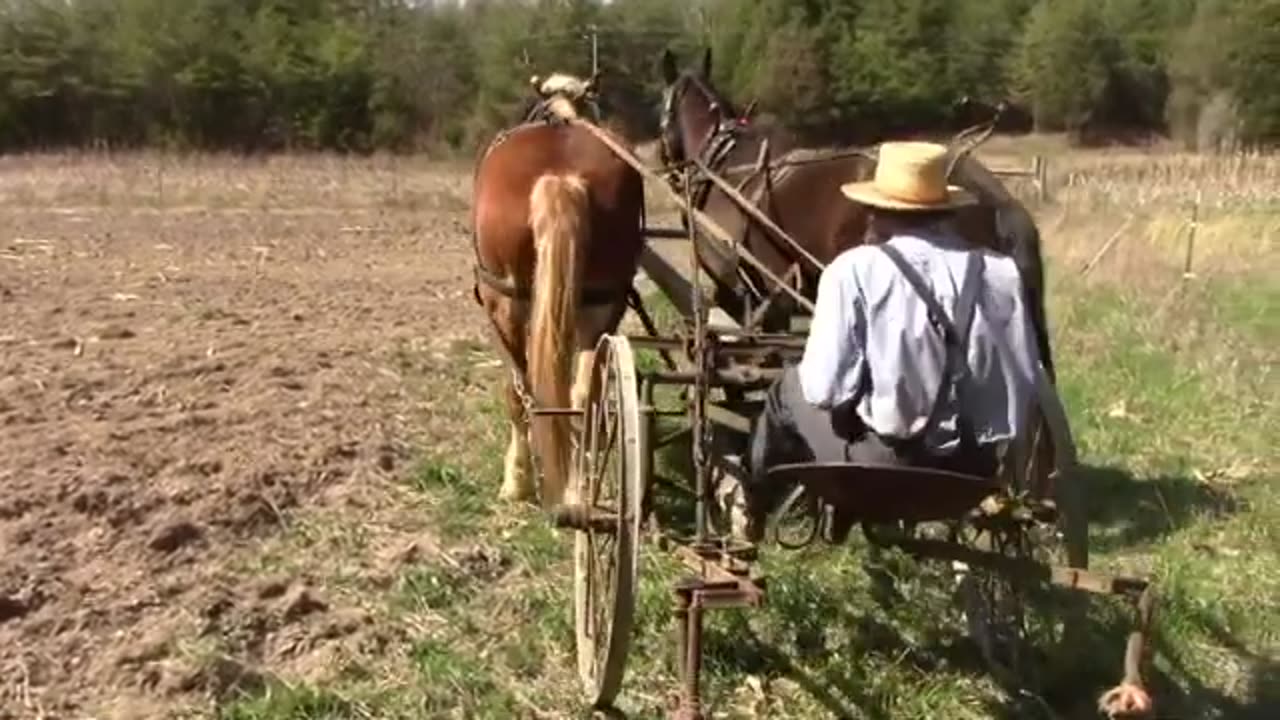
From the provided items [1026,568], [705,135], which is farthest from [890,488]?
[705,135]

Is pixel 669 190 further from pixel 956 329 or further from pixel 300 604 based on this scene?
pixel 956 329

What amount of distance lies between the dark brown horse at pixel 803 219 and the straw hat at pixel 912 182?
1769 mm

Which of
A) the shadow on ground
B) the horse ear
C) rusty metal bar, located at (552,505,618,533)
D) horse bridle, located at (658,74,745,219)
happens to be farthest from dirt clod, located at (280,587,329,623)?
the horse ear

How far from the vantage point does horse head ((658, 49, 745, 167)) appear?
9.51 meters

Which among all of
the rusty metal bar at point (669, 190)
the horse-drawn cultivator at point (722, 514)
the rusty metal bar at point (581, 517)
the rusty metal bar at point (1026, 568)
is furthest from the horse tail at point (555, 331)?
the rusty metal bar at point (1026, 568)

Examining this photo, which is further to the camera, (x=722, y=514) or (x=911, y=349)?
(x=722, y=514)

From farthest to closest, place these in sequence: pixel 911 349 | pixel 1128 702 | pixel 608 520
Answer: pixel 608 520 < pixel 911 349 < pixel 1128 702

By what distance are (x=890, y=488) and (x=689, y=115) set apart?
5.60 metres

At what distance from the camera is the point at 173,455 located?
6.89 m

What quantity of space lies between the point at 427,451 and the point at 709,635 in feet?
8.35

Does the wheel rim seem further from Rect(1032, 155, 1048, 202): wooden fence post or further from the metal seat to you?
Rect(1032, 155, 1048, 202): wooden fence post

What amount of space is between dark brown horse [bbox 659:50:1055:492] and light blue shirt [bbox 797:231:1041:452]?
6.57 ft

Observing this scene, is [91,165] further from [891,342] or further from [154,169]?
[891,342]

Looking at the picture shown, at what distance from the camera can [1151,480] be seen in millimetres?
8055
